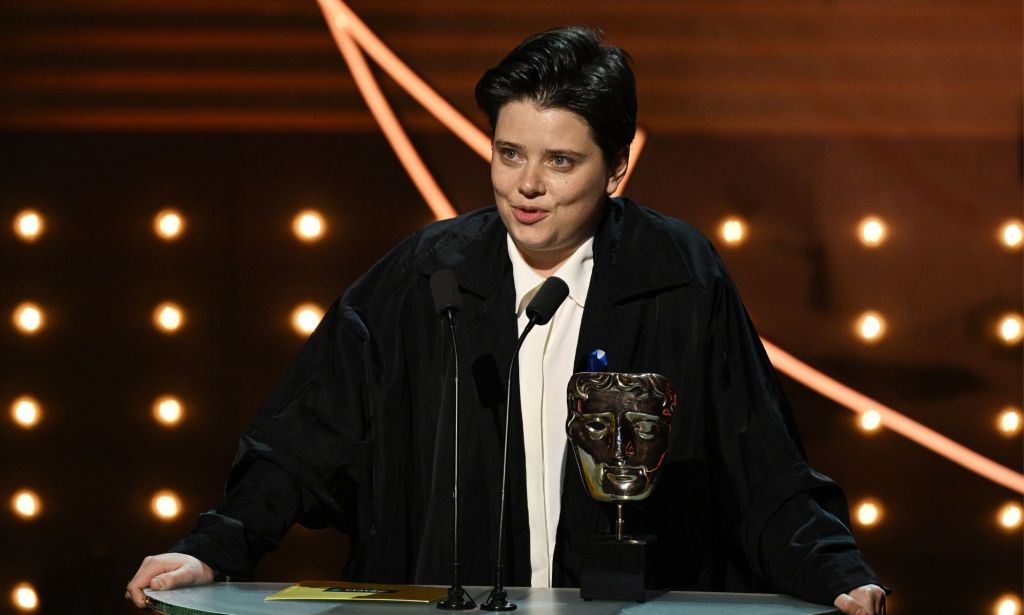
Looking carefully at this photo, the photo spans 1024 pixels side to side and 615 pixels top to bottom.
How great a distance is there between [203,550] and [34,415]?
5.45 ft

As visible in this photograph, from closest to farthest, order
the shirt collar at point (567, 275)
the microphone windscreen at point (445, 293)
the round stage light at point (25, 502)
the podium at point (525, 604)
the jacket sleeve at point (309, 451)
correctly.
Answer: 1. the podium at point (525, 604)
2. the microphone windscreen at point (445, 293)
3. the jacket sleeve at point (309, 451)
4. the shirt collar at point (567, 275)
5. the round stage light at point (25, 502)

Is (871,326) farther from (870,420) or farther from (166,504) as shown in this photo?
(166,504)

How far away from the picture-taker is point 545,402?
253 cm

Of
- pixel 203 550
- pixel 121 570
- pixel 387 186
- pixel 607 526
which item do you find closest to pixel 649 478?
pixel 607 526

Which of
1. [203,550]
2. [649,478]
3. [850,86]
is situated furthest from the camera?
[850,86]

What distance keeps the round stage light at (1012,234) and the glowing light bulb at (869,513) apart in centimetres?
80

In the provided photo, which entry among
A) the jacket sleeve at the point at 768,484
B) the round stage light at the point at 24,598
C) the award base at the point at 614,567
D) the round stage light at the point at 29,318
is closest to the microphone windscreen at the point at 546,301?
the award base at the point at 614,567

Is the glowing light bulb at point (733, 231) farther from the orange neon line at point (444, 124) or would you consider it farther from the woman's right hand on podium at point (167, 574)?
the woman's right hand on podium at point (167, 574)

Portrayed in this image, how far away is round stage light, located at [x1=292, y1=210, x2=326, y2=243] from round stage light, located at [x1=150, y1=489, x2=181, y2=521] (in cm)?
81

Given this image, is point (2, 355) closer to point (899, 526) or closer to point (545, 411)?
point (545, 411)

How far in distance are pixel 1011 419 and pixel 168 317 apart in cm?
234

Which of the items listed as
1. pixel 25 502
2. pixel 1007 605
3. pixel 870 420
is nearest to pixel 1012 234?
pixel 870 420

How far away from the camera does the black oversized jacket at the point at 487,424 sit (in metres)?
2.47

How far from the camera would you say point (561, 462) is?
Result: 2506 mm
